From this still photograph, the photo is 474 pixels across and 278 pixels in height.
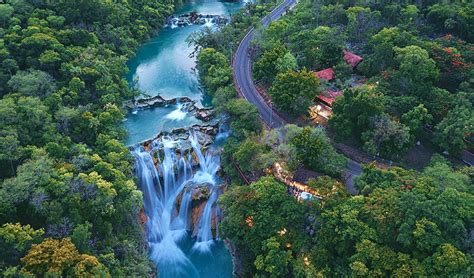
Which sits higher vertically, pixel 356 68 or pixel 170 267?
pixel 356 68

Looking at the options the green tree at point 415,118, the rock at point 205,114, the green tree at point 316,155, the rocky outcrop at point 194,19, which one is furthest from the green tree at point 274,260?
the rocky outcrop at point 194,19

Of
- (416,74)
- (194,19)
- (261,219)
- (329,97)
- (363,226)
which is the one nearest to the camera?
(363,226)

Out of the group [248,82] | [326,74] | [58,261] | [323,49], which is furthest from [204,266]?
[323,49]

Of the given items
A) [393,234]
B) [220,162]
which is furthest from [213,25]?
[393,234]

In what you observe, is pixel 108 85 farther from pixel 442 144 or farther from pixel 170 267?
pixel 442 144

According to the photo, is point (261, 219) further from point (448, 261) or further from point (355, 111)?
point (355, 111)

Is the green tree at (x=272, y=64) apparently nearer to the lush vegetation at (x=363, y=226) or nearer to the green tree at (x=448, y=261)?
the lush vegetation at (x=363, y=226)
